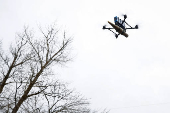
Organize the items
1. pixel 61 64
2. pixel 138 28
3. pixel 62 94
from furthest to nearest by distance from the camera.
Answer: pixel 138 28 < pixel 61 64 < pixel 62 94

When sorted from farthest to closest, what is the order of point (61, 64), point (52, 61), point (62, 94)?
point (61, 64) → point (52, 61) → point (62, 94)

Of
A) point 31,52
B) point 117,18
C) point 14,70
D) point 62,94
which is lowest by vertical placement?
point 62,94

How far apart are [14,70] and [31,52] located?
6.23ft

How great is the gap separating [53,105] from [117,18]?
887 centimetres

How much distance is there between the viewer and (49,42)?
11.6 metres

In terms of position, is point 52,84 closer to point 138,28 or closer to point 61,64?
point 61,64

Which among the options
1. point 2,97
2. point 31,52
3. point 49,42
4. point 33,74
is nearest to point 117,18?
point 49,42

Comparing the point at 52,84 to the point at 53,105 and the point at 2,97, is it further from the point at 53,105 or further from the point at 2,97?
the point at 2,97

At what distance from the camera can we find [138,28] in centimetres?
1327

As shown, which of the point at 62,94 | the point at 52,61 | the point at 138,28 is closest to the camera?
the point at 62,94

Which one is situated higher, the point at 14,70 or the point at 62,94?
the point at 14,70

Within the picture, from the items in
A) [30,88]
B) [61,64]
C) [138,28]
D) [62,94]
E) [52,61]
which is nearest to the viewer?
[30,88]

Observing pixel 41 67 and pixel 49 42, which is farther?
pixel 49 42

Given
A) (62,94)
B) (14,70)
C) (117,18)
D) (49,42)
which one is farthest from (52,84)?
(117,18)
